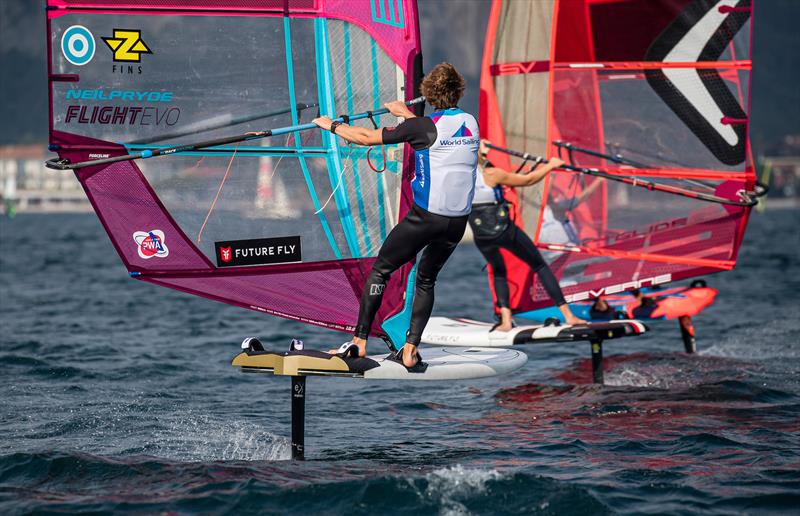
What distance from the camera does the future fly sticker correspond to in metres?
9.42

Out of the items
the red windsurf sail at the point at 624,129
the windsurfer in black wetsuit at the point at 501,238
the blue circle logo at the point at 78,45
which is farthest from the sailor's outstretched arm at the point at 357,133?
the red windsurf sail at the point at 624,129

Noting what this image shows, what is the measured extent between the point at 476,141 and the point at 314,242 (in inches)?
79.3

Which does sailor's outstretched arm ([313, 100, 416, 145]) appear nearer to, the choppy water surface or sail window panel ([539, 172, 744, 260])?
the choppy water surface

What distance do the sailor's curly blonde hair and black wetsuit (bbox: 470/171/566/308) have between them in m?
3.87

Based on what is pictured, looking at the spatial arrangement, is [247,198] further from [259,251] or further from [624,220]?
[624,220]

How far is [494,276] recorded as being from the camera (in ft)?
40.9

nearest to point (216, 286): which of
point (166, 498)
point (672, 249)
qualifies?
point (166, 498)

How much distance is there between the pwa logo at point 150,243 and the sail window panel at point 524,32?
614 cm

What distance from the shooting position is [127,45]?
29.2ft

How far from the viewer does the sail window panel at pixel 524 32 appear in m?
13.7

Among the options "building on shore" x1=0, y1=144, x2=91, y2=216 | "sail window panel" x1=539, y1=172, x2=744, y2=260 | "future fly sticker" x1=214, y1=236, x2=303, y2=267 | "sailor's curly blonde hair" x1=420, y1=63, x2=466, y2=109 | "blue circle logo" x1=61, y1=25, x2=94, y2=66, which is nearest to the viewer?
"sailor's curly blonde hair" x1=420, y1=63, x2=466, y2=109

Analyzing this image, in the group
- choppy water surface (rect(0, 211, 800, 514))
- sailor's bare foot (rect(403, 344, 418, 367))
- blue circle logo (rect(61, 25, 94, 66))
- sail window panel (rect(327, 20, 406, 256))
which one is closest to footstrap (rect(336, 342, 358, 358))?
sailor's bare foot (rect(403, 344, 418, 367))

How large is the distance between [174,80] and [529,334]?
4.79 meters

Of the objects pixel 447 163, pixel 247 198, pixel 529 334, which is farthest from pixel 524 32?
pixel 447 163
